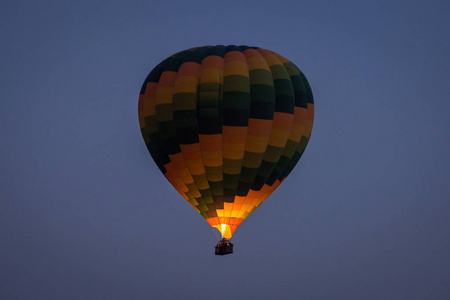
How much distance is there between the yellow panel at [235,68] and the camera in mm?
16938

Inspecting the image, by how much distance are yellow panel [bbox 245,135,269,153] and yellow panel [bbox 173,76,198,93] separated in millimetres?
2535

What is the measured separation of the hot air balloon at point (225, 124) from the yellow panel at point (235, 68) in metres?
0.03

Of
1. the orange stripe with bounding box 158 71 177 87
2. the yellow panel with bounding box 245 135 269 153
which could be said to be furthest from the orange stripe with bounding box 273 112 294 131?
the orange stripe with bounding box 158 71 177 87

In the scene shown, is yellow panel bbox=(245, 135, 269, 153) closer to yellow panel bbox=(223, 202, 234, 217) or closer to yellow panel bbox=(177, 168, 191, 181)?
yellow panel bbox=(223, 202, 234, 217)

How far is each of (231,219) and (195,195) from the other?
1.56 meters

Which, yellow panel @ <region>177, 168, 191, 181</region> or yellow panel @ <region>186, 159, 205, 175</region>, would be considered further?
yellow panel @ <region>177, 168, 191, 181</region>

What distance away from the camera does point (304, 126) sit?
59.9ft

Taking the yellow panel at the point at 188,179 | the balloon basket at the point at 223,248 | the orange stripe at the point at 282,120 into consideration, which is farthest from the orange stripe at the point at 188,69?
the balloon basket at the point at 223,248

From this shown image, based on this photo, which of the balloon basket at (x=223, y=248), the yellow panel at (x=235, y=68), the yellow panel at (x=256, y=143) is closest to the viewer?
the yellow panel at (x=235, y=68)

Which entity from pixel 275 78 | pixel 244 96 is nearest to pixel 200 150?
pixel 244 96

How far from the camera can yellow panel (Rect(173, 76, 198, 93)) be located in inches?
664

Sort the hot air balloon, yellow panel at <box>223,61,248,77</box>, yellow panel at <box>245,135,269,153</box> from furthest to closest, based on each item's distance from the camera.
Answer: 1. yellow panel at <box>245,135,269,153</box>
2. yellow panel at <box>223,61,248,77</box>
3. the hot air balloon

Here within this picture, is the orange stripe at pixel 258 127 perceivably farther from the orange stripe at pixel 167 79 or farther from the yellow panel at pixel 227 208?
the orange stripe at pixel 167 79

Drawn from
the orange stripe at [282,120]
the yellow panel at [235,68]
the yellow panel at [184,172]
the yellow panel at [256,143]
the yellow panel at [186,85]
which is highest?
the yellow panel at [235,68]
